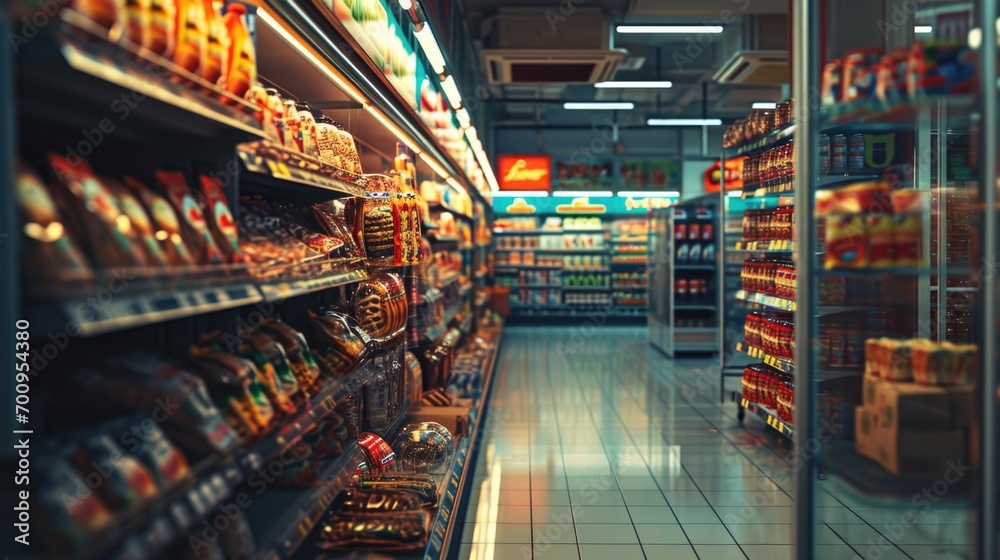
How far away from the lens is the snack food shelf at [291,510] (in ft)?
6.59

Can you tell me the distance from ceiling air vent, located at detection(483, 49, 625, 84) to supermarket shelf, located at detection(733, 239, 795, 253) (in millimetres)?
3122

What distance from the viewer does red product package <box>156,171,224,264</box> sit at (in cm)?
173

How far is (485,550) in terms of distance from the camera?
3.62 m

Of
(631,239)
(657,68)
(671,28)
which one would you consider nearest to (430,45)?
(671,28)

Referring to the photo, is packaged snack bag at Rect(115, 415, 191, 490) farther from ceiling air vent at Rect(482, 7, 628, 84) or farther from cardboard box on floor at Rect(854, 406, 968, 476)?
ceiling air vent at Rect(482, 7, 628, 84)

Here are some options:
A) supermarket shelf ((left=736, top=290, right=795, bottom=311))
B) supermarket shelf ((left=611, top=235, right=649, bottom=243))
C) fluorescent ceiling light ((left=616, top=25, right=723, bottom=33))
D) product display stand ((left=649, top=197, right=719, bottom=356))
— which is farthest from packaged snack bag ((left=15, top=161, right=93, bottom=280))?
supermarket shelf ((left=611, top=235, right=649, bottom=243))

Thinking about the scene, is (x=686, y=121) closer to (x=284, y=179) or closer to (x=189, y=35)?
(x=284, y=179)

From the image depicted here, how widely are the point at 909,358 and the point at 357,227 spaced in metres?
2.29

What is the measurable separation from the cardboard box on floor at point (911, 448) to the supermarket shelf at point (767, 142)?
9.45ft

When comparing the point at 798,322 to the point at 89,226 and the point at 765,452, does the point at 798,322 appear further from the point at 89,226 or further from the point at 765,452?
the point at 765,452

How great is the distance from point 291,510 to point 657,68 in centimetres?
1095

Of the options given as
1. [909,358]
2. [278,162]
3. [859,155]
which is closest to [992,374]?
[909,358]

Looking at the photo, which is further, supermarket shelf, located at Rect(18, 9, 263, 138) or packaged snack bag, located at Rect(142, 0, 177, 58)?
packaged snack bag, located at Rect(142, 0, 177, 58)

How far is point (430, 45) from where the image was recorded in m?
4.60
